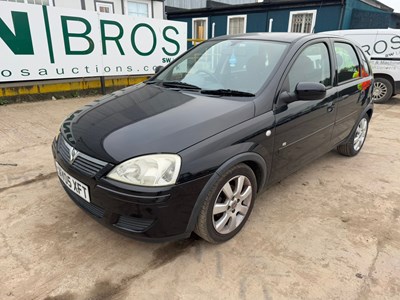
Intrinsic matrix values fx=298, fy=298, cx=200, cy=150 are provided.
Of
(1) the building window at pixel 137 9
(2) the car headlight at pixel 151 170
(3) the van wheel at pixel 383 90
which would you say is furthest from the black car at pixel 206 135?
(1) the building window at pixel 137 9

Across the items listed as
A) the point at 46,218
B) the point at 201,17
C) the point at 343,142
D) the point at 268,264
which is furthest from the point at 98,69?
the point at 201,17

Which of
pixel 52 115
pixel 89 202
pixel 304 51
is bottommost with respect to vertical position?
pixel 52 115

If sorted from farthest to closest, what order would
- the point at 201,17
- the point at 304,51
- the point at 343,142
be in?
1. the point at 201,17
2. the point at 343,142
3. the point at 304,51

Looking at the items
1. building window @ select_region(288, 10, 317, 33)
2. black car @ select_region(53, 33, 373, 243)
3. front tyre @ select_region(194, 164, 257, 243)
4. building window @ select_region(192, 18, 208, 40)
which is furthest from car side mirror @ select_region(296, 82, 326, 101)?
building window @ select_region(192, 18, 208, 40)

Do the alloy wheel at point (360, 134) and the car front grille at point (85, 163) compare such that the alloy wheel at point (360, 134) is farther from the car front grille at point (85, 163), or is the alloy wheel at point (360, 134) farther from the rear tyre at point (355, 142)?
the car front grille at point (85, 163)

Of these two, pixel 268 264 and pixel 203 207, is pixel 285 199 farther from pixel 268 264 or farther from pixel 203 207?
pixel 203 207

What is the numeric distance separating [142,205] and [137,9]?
12715 mm

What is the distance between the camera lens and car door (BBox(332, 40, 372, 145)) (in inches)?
137

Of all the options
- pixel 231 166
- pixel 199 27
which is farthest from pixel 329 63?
pixel 199 27

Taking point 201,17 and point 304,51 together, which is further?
point 201,17

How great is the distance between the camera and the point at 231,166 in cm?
219

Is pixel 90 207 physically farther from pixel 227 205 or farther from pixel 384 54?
pixel 384 54

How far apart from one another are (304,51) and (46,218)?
9.50 ft

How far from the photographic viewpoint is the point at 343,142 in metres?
3.99
